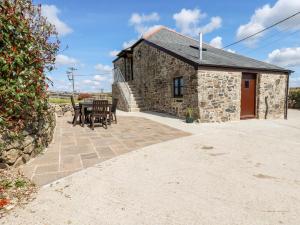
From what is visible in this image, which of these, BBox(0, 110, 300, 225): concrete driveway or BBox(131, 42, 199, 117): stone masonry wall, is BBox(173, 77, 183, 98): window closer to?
BBox(131, 42, 199, 117): stone masonry wall

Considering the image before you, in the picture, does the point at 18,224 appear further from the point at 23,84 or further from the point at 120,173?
the point at 23,84

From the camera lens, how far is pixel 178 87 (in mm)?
9867

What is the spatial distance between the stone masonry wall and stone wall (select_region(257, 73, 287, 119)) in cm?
390

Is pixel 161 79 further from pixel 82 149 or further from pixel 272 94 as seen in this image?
pixel 82 149

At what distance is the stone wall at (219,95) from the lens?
843cm

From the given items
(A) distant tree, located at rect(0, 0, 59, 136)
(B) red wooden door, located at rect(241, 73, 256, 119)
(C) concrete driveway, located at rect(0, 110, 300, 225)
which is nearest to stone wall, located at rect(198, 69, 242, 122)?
(B) red wooden door, located at rect(241, 73, 256, 119)

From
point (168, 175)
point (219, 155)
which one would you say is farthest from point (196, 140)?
point (168, 175)

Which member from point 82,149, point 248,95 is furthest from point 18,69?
point 248,95

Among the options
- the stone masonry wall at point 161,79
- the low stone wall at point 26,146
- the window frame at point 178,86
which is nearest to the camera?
the low stone wall at point 26,146

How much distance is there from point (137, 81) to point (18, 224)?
44.2 ft

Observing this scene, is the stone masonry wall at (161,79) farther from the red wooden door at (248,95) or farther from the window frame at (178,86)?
the red wooden door at (248,95)

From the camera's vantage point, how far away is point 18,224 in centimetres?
198

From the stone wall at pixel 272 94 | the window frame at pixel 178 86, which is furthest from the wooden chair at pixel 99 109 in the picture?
the stone wall at pixel 272 94

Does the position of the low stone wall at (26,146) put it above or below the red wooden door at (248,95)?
below
